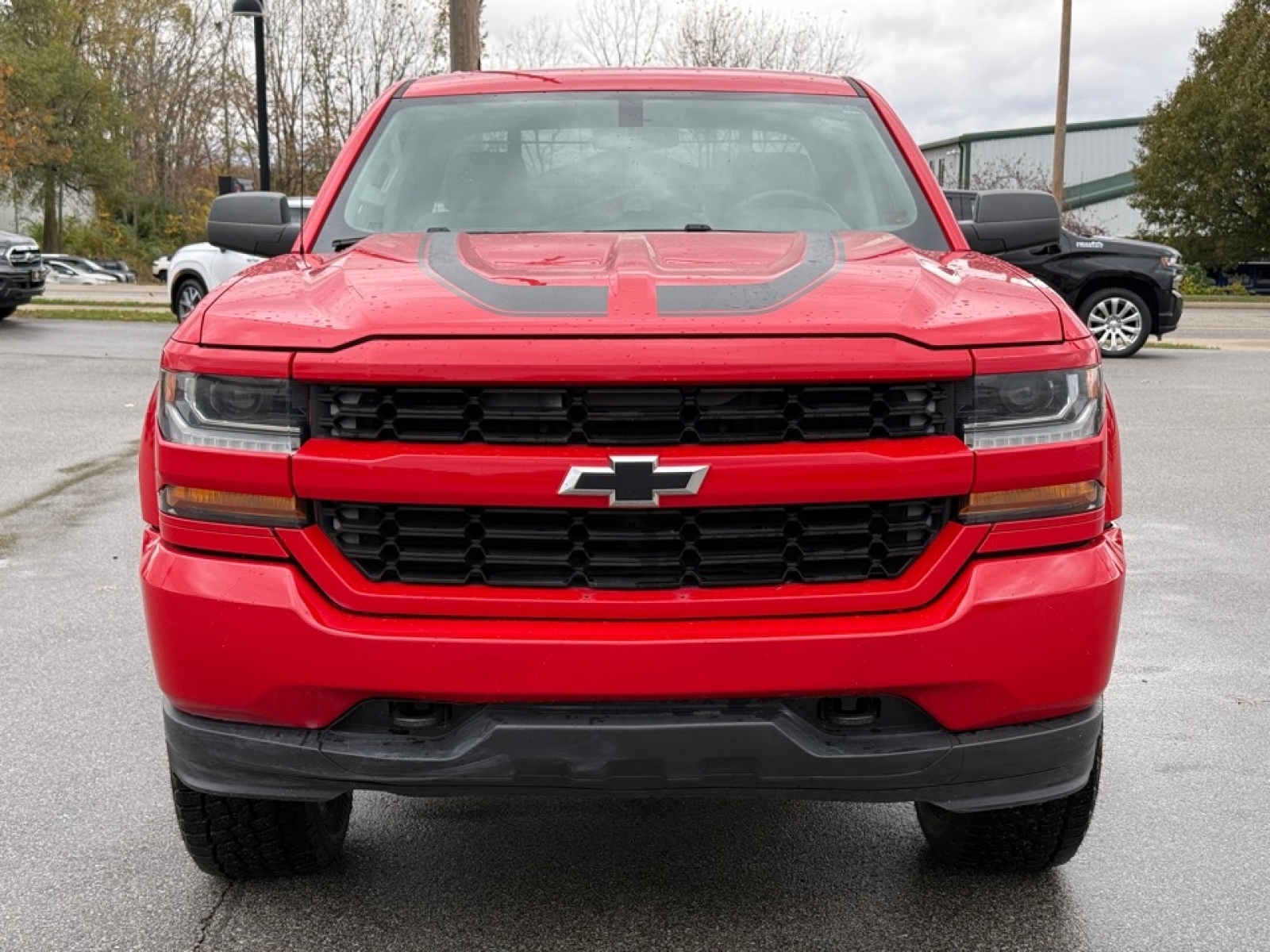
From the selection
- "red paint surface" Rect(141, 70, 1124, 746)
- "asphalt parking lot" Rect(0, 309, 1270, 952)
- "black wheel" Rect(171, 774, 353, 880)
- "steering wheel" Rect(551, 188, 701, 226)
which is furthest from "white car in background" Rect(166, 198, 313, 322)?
"red paint surface" Rect(141, 70, 1124, 746)

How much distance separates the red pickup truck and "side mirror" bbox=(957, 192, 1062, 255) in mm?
1550

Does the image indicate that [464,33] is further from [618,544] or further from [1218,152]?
[1218,152]

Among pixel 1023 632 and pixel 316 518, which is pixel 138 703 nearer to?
pixel 316 518

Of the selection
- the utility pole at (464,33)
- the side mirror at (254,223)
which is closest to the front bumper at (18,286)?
the utility pole at (464,33)

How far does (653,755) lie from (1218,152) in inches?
1916

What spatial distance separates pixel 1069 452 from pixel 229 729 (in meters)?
1.61

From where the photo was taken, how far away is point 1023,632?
262 centimetres

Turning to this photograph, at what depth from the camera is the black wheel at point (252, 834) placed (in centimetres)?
307

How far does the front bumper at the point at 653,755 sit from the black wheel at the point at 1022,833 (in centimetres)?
Result: 40

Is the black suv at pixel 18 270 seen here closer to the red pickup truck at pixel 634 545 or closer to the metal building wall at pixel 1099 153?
the red pickup truck at pixel 634 545

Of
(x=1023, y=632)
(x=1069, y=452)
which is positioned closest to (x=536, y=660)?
(x=1023, y=632)

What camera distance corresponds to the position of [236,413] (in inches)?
104

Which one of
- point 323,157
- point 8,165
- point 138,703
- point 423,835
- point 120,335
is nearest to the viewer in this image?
point 423,835

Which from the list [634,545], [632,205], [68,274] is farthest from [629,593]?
[68,274]
